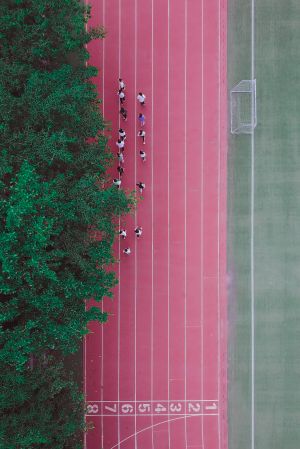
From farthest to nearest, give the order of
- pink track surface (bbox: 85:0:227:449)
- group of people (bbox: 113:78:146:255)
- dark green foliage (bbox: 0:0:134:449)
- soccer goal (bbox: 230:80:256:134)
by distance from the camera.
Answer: pink track surface (bbox: 85:0:227:449) → soccer goal (bbox: 230:80:256:134) → group of people (bbox: 113:78:146:255) → dark green foliage (bbox: 0:0:134:449)

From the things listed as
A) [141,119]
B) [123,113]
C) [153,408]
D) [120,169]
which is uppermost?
[123,113]

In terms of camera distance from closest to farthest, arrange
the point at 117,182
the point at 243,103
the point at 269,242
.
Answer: the point at 117,182, the point at 243,103, the point at 269,242

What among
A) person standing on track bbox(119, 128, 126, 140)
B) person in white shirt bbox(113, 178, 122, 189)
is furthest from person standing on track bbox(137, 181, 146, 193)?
person standing on track bbox(119, 128, 126, 140)

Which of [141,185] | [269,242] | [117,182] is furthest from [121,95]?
[269,242]

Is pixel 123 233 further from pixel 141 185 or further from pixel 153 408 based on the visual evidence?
pixel 153 408

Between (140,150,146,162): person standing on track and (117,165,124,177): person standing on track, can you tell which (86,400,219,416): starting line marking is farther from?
(140,150,146,162): person standing on track

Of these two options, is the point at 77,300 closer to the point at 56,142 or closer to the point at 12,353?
the point at 12,353

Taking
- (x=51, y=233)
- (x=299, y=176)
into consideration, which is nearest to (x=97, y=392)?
(x=51, y=233)
